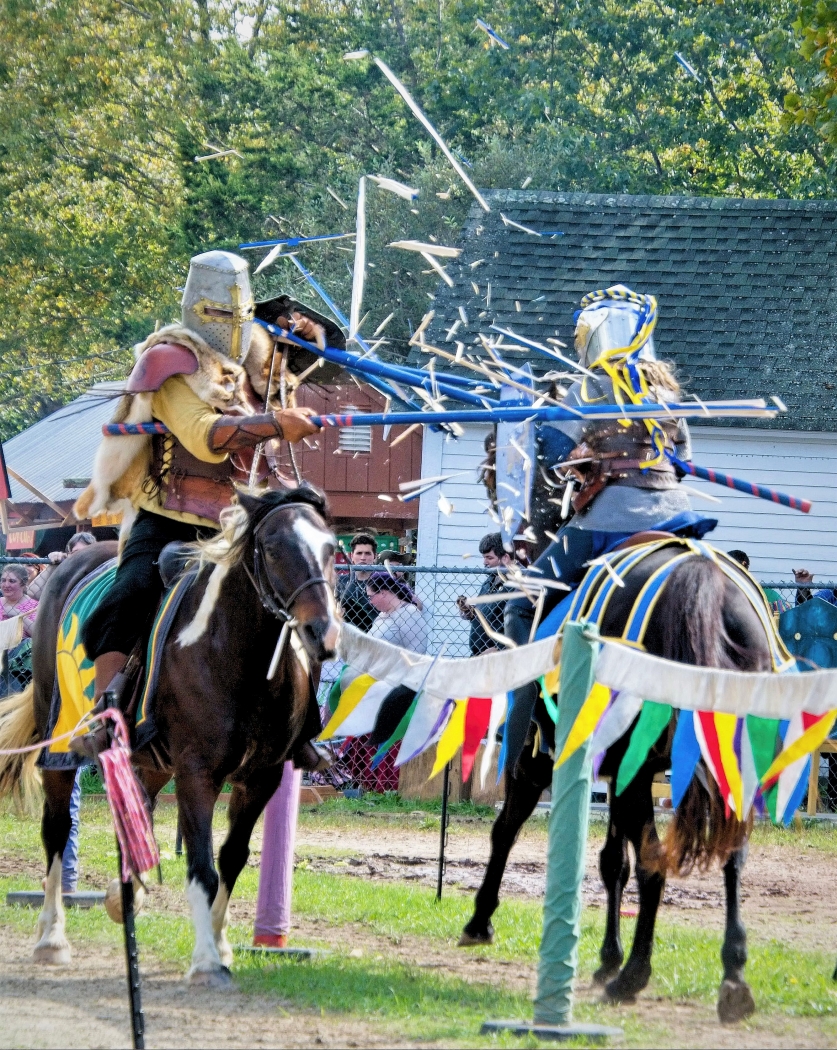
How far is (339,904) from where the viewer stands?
26.5 ft

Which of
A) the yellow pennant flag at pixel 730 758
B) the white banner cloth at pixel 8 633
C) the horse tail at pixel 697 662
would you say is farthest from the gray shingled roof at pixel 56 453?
the yellow pennant flag at pixel 730 758

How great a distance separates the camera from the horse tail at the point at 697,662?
5.53m

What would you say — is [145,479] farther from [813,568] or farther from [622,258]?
[622,258]

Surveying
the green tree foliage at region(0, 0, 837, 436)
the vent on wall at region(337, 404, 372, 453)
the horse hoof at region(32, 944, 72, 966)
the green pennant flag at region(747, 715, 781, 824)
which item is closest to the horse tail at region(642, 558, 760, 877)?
the green pennant flag at region(747, 715, 781, 824)

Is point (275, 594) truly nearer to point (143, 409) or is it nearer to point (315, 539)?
point (315, 539)

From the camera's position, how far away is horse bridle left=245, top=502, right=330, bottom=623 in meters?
5.69

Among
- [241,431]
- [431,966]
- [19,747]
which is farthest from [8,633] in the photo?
[431,966]

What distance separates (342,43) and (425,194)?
8.81 m

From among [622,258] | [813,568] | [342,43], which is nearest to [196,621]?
[813,568]

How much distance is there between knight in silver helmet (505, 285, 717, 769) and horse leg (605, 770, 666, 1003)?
83cm

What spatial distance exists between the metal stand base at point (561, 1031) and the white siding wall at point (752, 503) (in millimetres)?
11245

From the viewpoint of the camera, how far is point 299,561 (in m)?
5.73

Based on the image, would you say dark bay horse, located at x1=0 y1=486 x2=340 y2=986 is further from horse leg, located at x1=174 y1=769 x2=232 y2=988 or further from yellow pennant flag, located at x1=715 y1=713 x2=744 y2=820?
yellow pennant flag, located at x1=715 y1=713 x2=744 y2=820

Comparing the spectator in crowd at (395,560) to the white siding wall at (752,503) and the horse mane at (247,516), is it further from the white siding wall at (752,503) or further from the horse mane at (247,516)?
the horse mane at (247,516)
